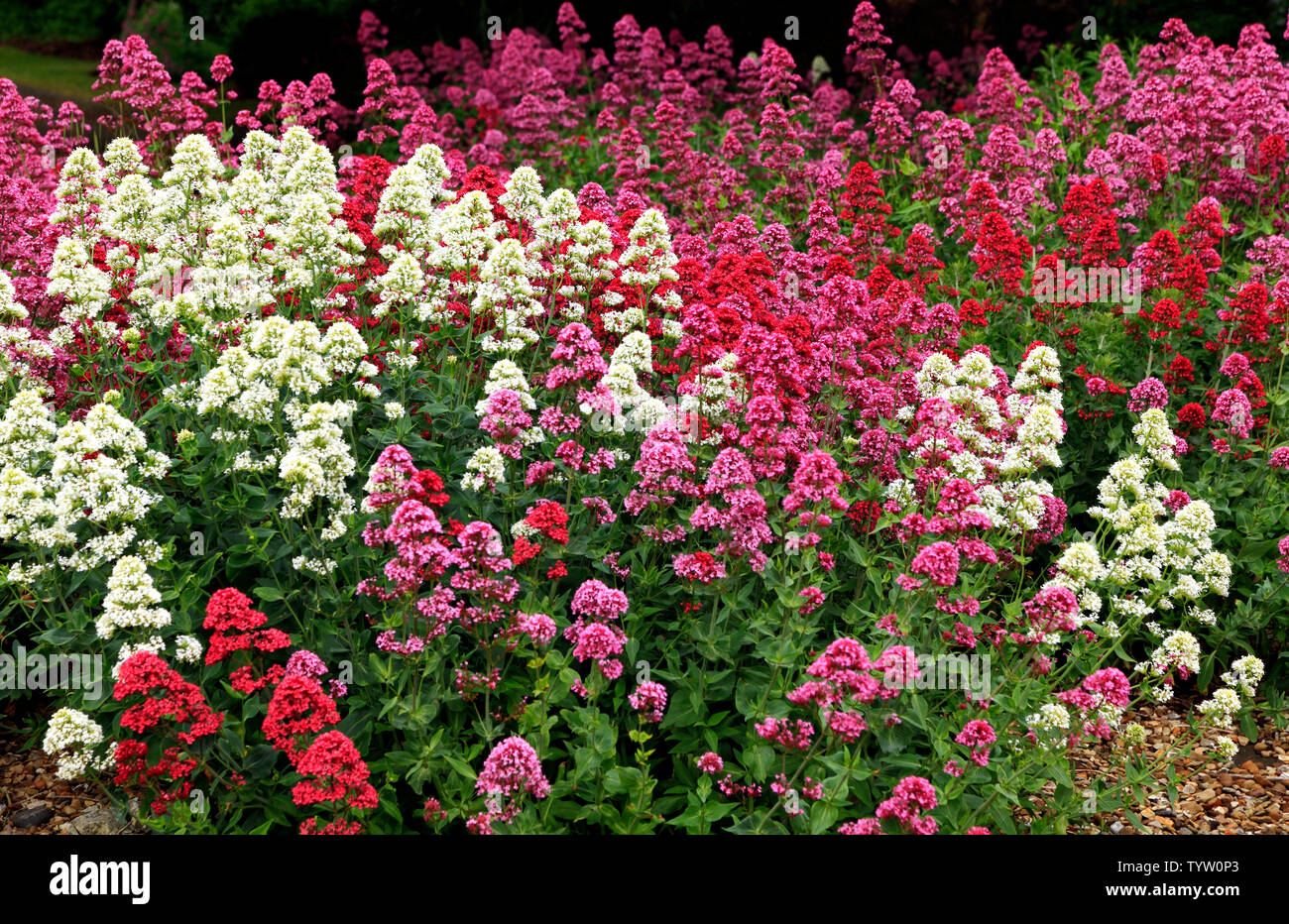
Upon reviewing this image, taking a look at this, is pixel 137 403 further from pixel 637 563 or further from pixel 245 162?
pixel 637 563

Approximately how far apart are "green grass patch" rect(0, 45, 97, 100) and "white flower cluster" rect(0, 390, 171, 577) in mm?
17091

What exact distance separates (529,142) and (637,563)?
8.41 meters

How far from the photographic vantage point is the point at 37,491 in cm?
487

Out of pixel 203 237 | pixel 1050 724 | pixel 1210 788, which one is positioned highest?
pixel 203 237

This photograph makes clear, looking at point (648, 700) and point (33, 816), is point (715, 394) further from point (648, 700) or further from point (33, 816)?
point (33, 816)

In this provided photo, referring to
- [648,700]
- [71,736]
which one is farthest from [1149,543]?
[71,736]

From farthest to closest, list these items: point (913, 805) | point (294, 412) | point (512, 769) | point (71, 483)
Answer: point (294, 412)
point (71, 483)
point (913, 805)
point (512, 769)

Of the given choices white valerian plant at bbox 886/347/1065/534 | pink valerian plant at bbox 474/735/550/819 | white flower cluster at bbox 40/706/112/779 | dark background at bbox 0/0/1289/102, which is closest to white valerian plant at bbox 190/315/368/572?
white flower cluster at bbox 40/706/112/779

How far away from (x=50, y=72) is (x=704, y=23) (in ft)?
47.1

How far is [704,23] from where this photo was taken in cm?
1761
